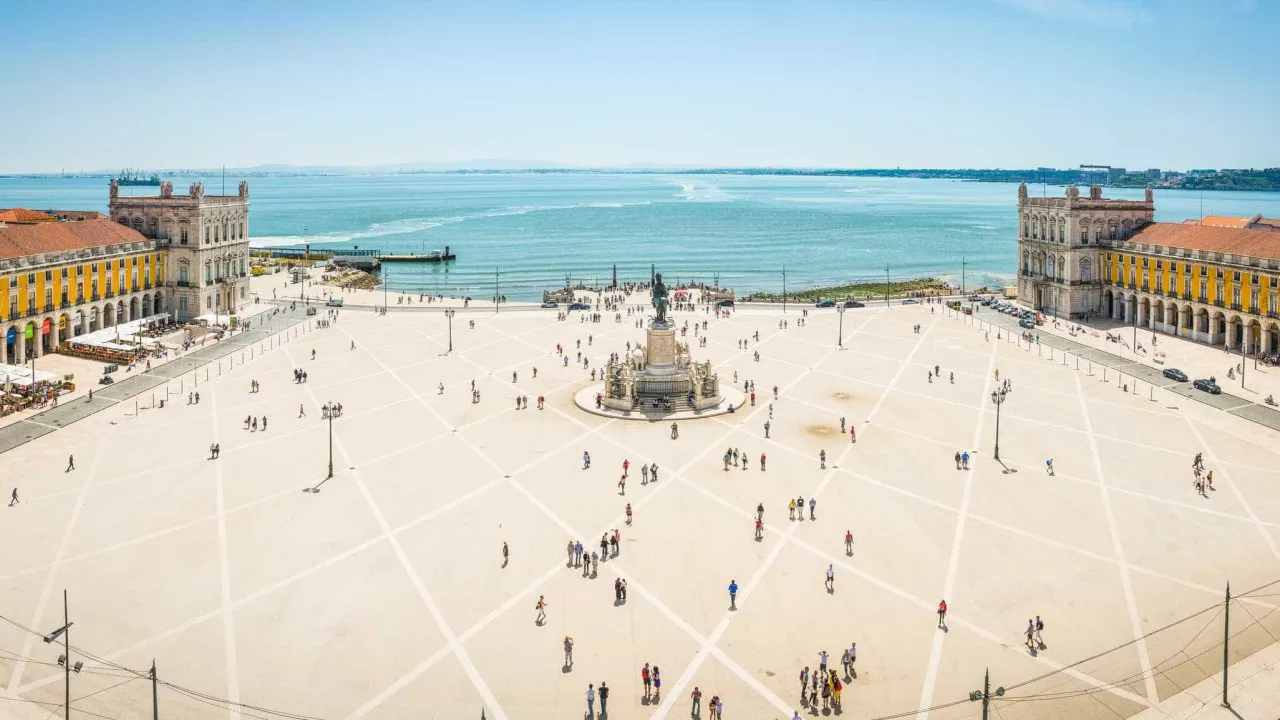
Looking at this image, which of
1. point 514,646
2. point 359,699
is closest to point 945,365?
point 514,646

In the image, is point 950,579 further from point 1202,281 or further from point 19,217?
point 19,217

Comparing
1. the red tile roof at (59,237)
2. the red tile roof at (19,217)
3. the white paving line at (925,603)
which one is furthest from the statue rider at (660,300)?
the red tile roof at (19,217)

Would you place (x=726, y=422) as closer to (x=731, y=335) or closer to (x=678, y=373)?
(x=678, y=373)

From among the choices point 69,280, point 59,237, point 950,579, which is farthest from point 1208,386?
point 59,237

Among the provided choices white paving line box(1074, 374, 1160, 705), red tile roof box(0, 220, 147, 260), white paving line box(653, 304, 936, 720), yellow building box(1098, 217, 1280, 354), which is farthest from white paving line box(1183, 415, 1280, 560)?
red tile roof box(0, 220, 147, 260)

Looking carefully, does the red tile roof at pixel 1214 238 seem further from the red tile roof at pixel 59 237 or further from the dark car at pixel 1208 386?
the red tile roof at pixel 59 237

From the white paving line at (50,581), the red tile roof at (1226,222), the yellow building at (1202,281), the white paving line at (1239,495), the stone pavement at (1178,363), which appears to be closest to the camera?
the white paving line at (50,581)

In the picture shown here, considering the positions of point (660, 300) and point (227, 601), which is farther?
point (660, 300)

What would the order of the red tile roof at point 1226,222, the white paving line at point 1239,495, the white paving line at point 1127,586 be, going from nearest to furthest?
the white paving line at point 1127,586
the white paving line at point 1239,495
the red tile roof at point 1226,222
